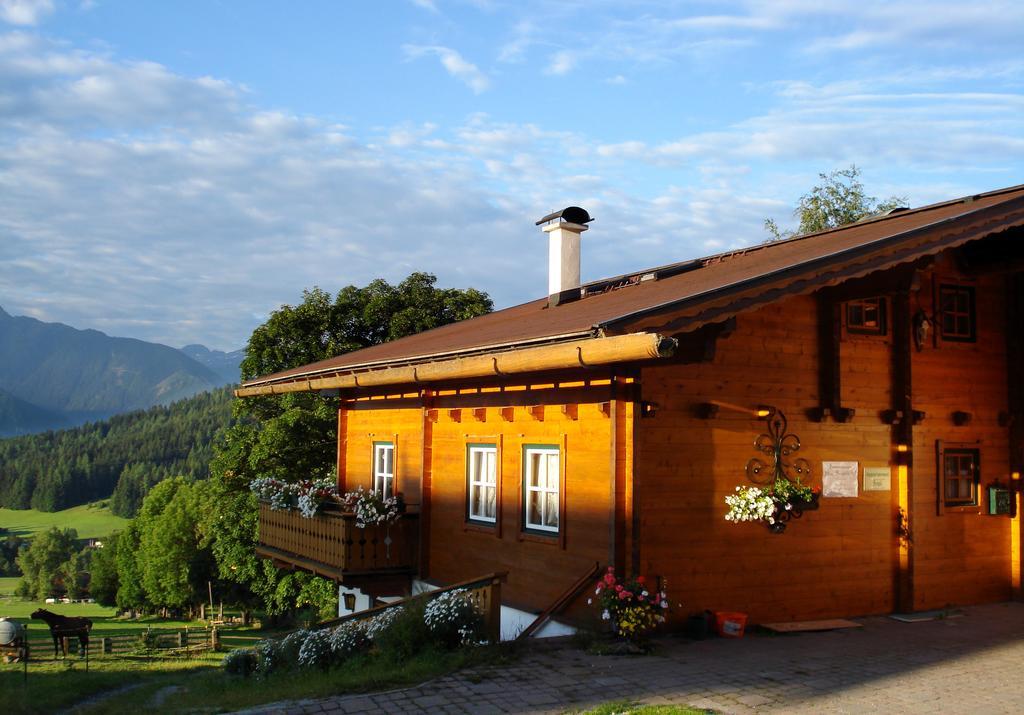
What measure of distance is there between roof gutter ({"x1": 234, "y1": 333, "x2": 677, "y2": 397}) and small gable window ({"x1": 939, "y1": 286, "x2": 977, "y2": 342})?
18.7 feet

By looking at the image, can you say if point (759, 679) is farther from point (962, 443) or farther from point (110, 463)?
point (110, 463)

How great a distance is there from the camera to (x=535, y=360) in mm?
8984

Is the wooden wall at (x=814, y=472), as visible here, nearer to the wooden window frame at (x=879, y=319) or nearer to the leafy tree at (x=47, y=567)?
the wooden window frame at (x=879, y=319)

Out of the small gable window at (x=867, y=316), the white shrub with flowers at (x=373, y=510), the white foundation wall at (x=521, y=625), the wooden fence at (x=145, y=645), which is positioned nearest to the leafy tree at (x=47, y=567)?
the wooden fence at (x=145, y=645)

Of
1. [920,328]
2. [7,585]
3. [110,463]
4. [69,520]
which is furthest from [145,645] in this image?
[110,463]

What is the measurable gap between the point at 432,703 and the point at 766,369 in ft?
18.8

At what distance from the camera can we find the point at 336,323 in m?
32.7

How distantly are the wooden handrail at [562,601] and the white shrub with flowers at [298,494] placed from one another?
5.31 m

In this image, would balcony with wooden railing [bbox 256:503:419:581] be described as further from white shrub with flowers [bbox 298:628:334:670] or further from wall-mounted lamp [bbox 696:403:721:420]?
wall-mounted lamp [bbox 696:403:721:420]

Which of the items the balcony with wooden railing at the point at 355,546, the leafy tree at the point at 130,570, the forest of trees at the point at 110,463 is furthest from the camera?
the forest of trees at the point at 110,463

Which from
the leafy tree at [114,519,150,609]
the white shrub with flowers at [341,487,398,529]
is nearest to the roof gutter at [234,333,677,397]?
the white shrub with flowers at [341,487,398,529]

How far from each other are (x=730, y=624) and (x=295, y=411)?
20543 mm

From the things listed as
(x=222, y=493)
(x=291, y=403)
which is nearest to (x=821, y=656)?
(x=291, y=403)

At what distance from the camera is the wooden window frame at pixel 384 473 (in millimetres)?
14861
